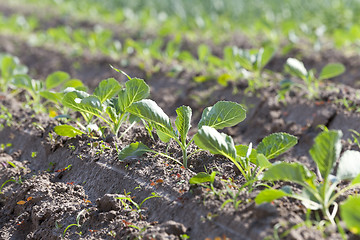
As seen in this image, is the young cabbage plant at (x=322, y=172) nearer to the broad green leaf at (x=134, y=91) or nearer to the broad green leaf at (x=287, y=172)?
the broad green leaf at (x=287, y=172)

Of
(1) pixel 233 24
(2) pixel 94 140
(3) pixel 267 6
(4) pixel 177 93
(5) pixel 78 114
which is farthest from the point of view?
(3) pixel 267 6

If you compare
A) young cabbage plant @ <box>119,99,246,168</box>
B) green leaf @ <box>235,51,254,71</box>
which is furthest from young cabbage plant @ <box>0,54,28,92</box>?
young cabbage plant @ <box>119,99,246,168</box>

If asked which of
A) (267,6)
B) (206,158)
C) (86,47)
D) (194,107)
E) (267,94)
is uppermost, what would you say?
(267,6)

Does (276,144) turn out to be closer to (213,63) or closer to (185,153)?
(185,153)

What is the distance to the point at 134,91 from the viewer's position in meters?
2.74

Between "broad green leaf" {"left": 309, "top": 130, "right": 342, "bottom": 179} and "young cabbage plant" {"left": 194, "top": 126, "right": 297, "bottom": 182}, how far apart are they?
0.83 feet

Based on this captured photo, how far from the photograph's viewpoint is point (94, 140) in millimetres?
3047

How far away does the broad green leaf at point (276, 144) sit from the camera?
2.31 metres

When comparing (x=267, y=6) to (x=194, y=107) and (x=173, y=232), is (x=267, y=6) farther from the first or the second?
(x=173, y=232)

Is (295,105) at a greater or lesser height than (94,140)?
greater

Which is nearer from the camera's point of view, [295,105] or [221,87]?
[295,105]

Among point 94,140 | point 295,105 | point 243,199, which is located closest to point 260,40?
point 295,105

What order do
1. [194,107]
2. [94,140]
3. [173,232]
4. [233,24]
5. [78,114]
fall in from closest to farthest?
1. [173,232]
2. [94,140]
3. [78,114]
4. [194,107]
5. [233,24]

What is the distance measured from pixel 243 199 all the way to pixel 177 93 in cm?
309
